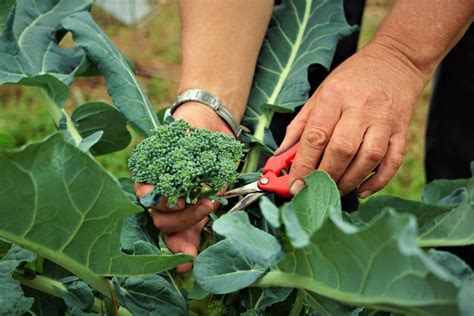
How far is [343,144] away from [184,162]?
0.25 m

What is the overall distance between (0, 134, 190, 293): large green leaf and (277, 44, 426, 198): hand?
0.31 m

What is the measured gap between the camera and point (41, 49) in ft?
4.71

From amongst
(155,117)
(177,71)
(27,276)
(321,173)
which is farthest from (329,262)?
(177,71)

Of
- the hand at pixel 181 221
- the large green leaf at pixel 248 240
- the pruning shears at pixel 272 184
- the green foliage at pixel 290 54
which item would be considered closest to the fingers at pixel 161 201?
the hand at pixel 181 221

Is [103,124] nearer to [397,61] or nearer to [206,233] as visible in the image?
[206,233]

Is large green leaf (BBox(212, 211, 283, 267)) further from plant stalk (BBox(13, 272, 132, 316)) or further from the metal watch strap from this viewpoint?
the metal watch strap

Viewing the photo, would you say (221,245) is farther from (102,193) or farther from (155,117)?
(155,117)

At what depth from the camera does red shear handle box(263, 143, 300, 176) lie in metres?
1.23

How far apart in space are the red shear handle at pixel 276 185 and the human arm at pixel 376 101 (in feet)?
0.05

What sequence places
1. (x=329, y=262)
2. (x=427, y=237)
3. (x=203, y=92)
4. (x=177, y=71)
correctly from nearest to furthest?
1. (x=329, y=262)
2. (x=427, y=237)
3. (x=203, y=92)
4. (x=177, y=71)

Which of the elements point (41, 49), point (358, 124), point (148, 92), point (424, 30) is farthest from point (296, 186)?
point (148, 92)

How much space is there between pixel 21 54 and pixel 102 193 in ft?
1.90

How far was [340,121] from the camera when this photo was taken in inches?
46.9

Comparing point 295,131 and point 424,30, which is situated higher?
point 424,30
